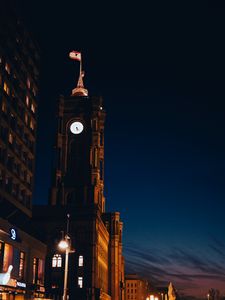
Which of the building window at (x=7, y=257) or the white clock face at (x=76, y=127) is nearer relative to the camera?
the building window at (x=7, y=257)

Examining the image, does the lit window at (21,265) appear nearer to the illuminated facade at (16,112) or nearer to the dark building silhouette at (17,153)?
the dark building silhouette at (17,153)

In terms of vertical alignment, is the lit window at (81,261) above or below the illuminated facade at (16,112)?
below

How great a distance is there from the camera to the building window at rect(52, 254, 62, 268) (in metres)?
108

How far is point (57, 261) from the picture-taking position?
109 meters

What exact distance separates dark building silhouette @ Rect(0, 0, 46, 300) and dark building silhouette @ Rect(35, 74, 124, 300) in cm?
2931

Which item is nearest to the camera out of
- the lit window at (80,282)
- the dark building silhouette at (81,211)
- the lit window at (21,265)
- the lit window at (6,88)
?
the lit window at (21,265)

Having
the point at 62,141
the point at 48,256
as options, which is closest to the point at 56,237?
the point at 48,256

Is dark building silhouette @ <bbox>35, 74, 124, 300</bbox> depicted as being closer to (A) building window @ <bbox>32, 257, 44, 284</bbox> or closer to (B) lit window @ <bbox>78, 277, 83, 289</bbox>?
(B) lit window @ <bbox>78, 277, 83, 289</bbox>

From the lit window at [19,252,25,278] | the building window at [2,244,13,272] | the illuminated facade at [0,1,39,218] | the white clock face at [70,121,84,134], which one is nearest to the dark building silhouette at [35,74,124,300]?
the white clock face at [70,121,84,134]

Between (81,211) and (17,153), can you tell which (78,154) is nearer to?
(81,211)

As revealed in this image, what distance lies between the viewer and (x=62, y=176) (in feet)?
428

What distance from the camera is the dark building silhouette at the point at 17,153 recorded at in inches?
2482

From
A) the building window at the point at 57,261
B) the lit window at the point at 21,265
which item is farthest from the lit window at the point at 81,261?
the lit window at the point at 21,265

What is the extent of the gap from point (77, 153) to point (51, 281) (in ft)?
134
